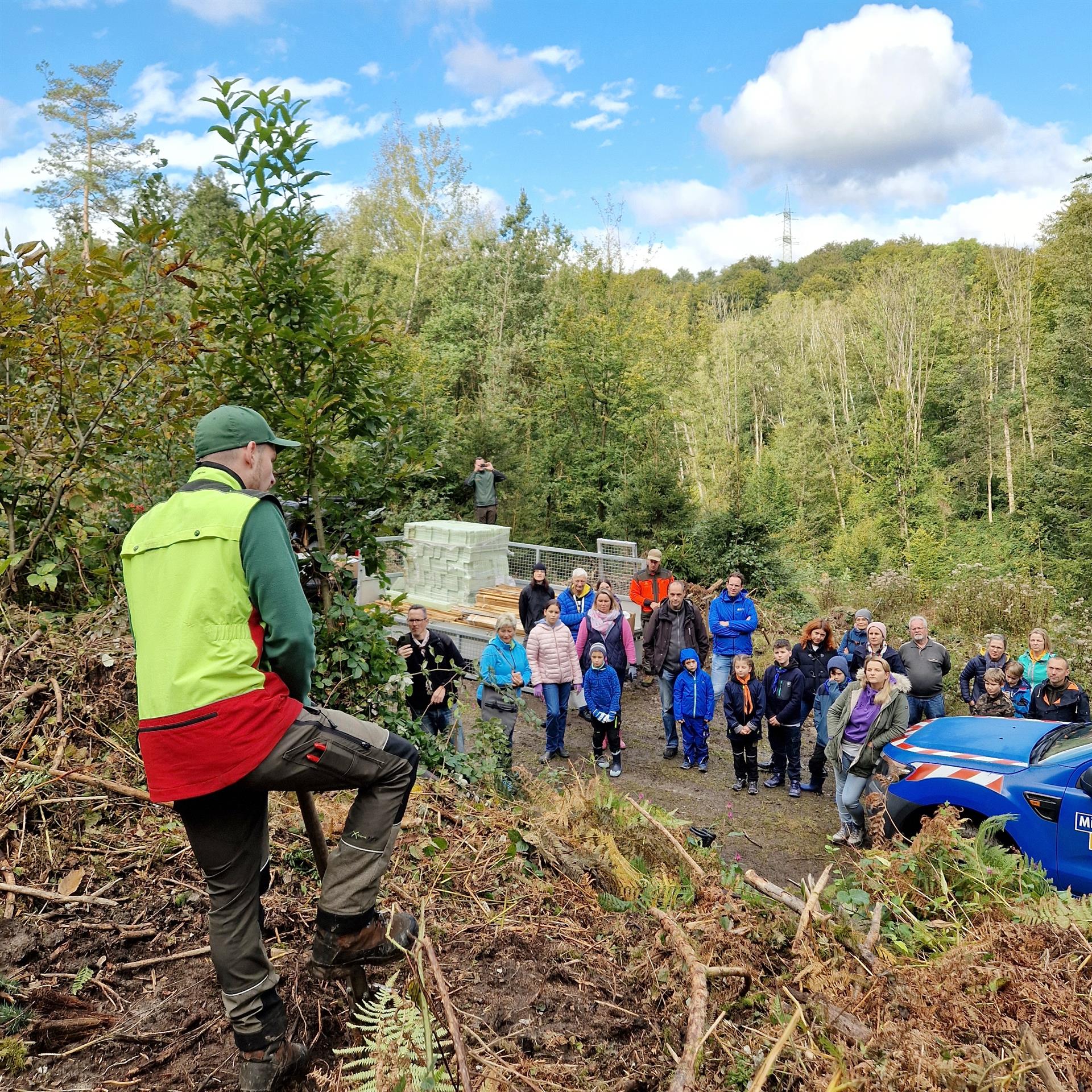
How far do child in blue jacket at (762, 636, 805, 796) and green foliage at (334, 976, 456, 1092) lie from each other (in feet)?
22.2

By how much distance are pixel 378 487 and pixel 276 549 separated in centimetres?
267

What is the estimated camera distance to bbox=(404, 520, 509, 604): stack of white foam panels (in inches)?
587

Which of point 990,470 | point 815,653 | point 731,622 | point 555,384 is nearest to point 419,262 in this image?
point 555,384

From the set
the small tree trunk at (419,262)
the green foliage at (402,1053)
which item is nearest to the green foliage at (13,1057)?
the green foliage at (402,1053)

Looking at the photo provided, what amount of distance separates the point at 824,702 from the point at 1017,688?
1.98 meters

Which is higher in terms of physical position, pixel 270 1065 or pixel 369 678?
pixel 369 678

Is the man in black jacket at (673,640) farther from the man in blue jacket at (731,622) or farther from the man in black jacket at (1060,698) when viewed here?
the man in black jacket at (1060,698)

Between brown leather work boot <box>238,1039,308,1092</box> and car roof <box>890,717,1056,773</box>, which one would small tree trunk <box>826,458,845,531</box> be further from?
brown leather work boot <box>238,1039,308,1092</box>

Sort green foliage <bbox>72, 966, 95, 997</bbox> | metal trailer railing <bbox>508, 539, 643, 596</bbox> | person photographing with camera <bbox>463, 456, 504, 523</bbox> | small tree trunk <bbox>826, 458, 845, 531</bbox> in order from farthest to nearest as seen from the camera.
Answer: small tree trunk <bbox>826, 458, 845, 531</bbox> → person photographing with camera <bbox>463, 456, 504, 523</bbox> → metal trailer railing <bbox>508, 539, 643, 596</bbox> → green foliage <bbox>72, 966, 95, 997</bbox>

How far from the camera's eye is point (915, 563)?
21.4m

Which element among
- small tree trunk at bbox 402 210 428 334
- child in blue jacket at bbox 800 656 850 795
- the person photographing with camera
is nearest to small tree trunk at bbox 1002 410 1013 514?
the person photographing with camera

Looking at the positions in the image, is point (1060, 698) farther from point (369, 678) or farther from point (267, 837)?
point (267, 837)

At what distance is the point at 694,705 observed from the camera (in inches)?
354

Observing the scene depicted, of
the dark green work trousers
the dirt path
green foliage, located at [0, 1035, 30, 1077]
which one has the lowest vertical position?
the dirt path
